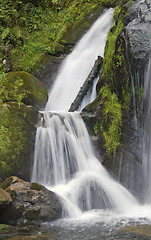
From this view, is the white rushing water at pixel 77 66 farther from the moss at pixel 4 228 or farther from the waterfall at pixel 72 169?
the moss at pixel 4 228

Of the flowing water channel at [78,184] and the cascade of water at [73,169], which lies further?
the cascade of water at [73,169]

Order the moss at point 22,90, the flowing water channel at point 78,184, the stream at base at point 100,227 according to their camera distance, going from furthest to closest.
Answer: the moss at point 22,90 → the flowing water channel at point 78,184 → the stream at base at point 100,227

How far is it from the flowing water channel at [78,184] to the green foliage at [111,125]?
46 cm

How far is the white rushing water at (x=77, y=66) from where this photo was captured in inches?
385

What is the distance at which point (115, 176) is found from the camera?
7.20 m

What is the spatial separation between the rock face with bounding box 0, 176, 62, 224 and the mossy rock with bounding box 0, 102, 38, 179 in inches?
34.8

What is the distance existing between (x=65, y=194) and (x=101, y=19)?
29.0 feet

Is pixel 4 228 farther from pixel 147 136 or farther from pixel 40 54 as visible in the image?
pixel 40 54

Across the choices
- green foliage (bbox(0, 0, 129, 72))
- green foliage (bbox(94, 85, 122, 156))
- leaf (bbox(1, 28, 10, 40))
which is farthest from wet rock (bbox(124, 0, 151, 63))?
leaf (bbox(1, 28, 10, 40))

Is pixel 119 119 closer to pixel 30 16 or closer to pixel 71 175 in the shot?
pixel 71 175

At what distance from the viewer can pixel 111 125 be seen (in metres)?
7.60

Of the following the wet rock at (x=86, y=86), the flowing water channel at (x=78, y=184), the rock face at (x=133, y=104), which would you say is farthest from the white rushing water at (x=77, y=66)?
the rock face at (x=133, y=104)

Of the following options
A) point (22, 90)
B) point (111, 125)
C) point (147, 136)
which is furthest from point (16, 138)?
point (147, 136)

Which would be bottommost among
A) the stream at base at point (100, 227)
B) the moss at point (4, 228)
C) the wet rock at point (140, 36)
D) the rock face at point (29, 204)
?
the stream at base at point (100, 227)
